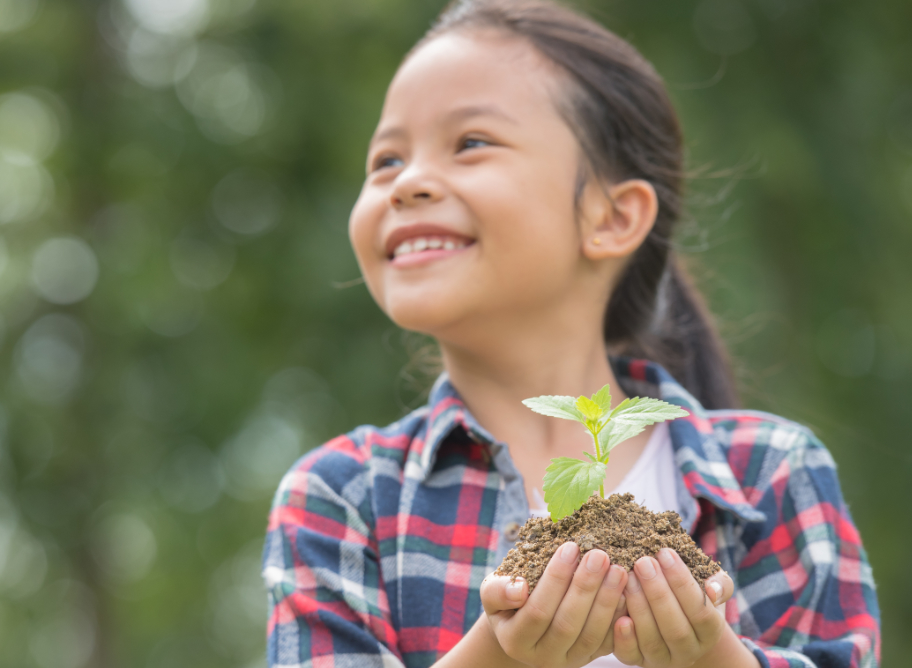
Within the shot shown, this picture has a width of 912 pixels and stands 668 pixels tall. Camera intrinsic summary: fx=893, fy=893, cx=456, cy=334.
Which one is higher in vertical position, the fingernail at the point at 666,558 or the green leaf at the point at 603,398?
the green leaf at the point at 603,398

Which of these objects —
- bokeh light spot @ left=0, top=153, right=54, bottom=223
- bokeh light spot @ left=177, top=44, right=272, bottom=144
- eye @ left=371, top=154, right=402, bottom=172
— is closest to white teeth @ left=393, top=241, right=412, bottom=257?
eye @ left=371, top=154, right=402, bottom=172

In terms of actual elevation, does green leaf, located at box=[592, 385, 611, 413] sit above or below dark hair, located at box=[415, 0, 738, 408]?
below

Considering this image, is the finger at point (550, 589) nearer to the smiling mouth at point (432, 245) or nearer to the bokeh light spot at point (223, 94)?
the smiling mouth at point (432, 245)

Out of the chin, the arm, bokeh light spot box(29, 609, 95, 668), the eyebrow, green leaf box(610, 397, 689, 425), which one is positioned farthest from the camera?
bokeh light spot box(29, 609, 95, 668)

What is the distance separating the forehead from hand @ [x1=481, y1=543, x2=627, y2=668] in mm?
1276

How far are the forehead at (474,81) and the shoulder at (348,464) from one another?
0.83 meters

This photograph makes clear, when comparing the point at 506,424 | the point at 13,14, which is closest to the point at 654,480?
the point at 506,424

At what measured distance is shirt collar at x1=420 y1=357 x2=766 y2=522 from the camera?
2.06 meters

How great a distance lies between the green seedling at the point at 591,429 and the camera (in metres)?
1.45

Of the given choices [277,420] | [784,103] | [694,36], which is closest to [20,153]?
[277,420]

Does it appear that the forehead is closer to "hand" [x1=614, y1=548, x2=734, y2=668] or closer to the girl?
the girl

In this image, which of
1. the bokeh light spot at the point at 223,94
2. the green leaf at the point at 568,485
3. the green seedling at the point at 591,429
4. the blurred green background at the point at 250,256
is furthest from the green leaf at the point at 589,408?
the bokeh light spot at the point at 223,94

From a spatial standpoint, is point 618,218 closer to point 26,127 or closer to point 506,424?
point 506,424

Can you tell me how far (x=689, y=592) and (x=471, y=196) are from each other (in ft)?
3.66
